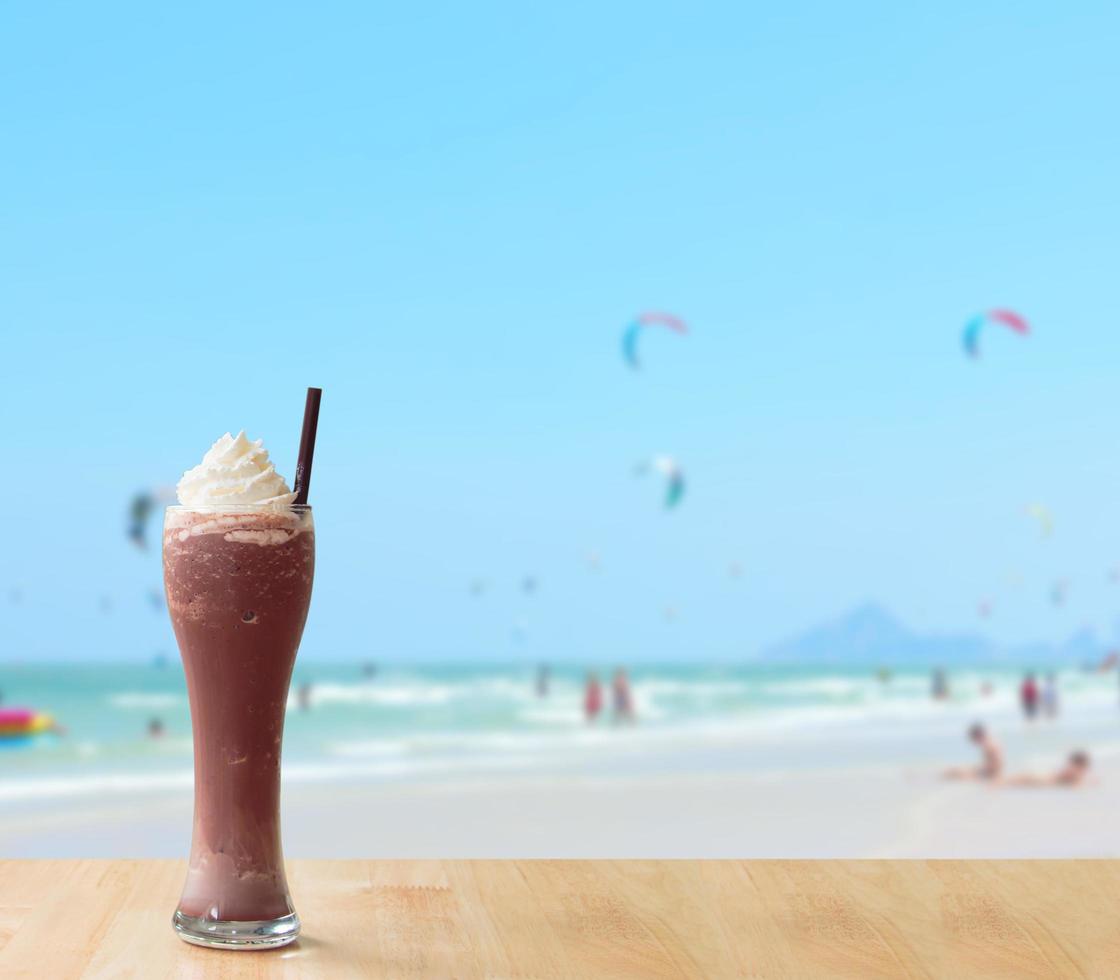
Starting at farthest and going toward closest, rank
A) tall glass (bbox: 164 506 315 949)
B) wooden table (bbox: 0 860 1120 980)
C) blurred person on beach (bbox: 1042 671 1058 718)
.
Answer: blurred person on beach (bbox: 1042 671 1058 718) → tall glass (bbox: 164 506 315 949) → wooden table (bbox: 0 860 1120 980)

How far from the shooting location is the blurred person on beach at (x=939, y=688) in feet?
85.6

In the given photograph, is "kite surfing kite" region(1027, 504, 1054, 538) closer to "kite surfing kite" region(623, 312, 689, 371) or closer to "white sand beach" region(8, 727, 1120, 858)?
"kite surfing kite" region(623, 312, 689, 371)

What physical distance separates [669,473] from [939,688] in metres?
6.22

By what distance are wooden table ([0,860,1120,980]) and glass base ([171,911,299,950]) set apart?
1 centimetres

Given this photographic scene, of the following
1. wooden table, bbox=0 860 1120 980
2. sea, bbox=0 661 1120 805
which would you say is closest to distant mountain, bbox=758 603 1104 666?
sea, bbox=0 661 1120 805

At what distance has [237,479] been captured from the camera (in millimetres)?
1209

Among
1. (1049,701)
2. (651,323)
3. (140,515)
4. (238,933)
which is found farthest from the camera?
(651,323)

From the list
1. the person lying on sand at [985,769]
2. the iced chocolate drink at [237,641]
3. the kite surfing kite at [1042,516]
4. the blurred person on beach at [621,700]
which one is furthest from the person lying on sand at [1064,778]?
the kite surfing kite at [1042,516]

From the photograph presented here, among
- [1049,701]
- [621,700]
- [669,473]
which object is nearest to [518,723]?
[621,700]

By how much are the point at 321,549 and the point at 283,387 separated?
248 inches

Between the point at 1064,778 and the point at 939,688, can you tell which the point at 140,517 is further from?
the point at 1064,778

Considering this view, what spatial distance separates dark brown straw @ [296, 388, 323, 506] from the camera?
117cm

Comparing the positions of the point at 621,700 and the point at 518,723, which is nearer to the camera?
the point at 518,723

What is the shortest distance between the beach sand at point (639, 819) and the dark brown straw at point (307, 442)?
25.6 feet
